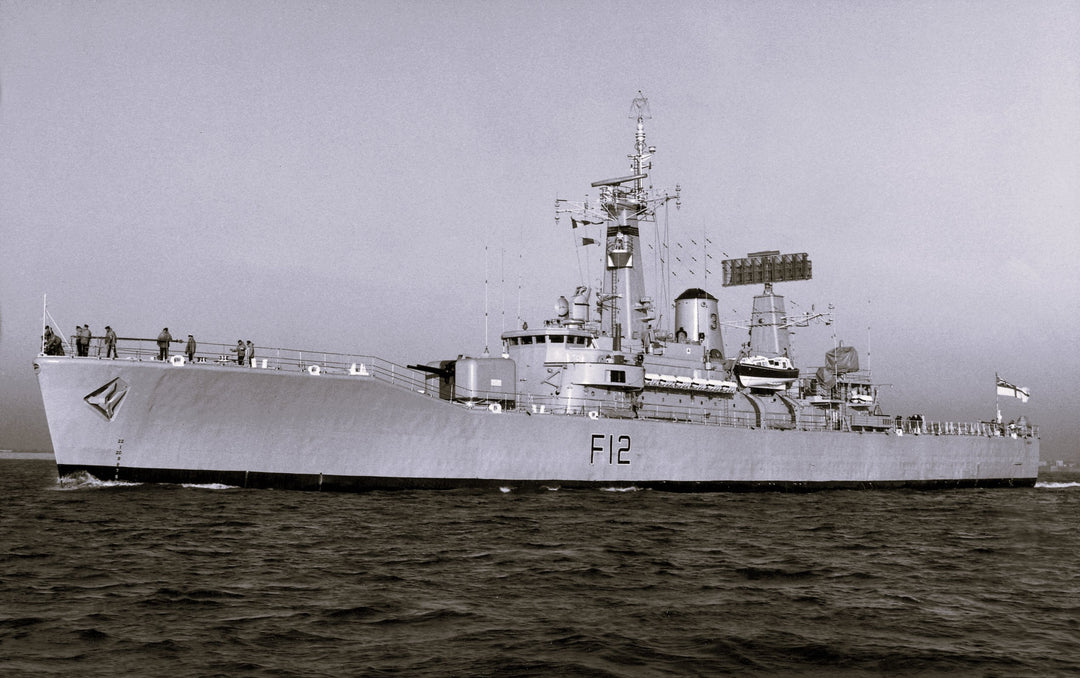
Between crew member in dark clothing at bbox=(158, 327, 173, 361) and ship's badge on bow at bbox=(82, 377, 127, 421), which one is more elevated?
crew member in dark clothing at bbox=(158, 327, 173, 361)

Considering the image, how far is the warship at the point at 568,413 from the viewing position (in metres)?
18.9

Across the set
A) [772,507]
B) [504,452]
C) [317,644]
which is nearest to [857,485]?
[772,507]

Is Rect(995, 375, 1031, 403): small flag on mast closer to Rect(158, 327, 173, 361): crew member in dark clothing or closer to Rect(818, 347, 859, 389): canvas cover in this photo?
Rect(818, 347, 859, 389): canvas cover

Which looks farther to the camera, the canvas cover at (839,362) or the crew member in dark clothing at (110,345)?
the canvas cover at (839,362)

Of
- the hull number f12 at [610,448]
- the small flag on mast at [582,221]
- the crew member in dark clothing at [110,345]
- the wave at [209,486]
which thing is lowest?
the wave at [209,486]

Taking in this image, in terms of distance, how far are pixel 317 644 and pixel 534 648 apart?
1725 millimetres

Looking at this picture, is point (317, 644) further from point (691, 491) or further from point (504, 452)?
point (691, 491)

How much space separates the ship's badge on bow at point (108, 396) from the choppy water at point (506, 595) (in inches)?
108

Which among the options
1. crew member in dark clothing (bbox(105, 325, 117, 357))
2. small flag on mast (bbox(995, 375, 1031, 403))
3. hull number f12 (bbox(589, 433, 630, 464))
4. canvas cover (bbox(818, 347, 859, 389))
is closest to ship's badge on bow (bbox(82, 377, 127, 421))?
crew member in dark clothing (bbox(105, 325, 117, 357))

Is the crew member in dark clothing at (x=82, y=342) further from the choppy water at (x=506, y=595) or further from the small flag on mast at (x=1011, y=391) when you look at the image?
the small flag on mast at (x=1011, y=391)

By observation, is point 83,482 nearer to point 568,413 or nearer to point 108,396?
point 108,396

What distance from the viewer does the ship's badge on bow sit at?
18.5 m

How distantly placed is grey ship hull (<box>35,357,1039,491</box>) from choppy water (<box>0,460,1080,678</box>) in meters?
2.66

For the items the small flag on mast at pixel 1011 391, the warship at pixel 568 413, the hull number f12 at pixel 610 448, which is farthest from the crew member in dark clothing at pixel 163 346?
the small flag on mast at pixel 1011 391
